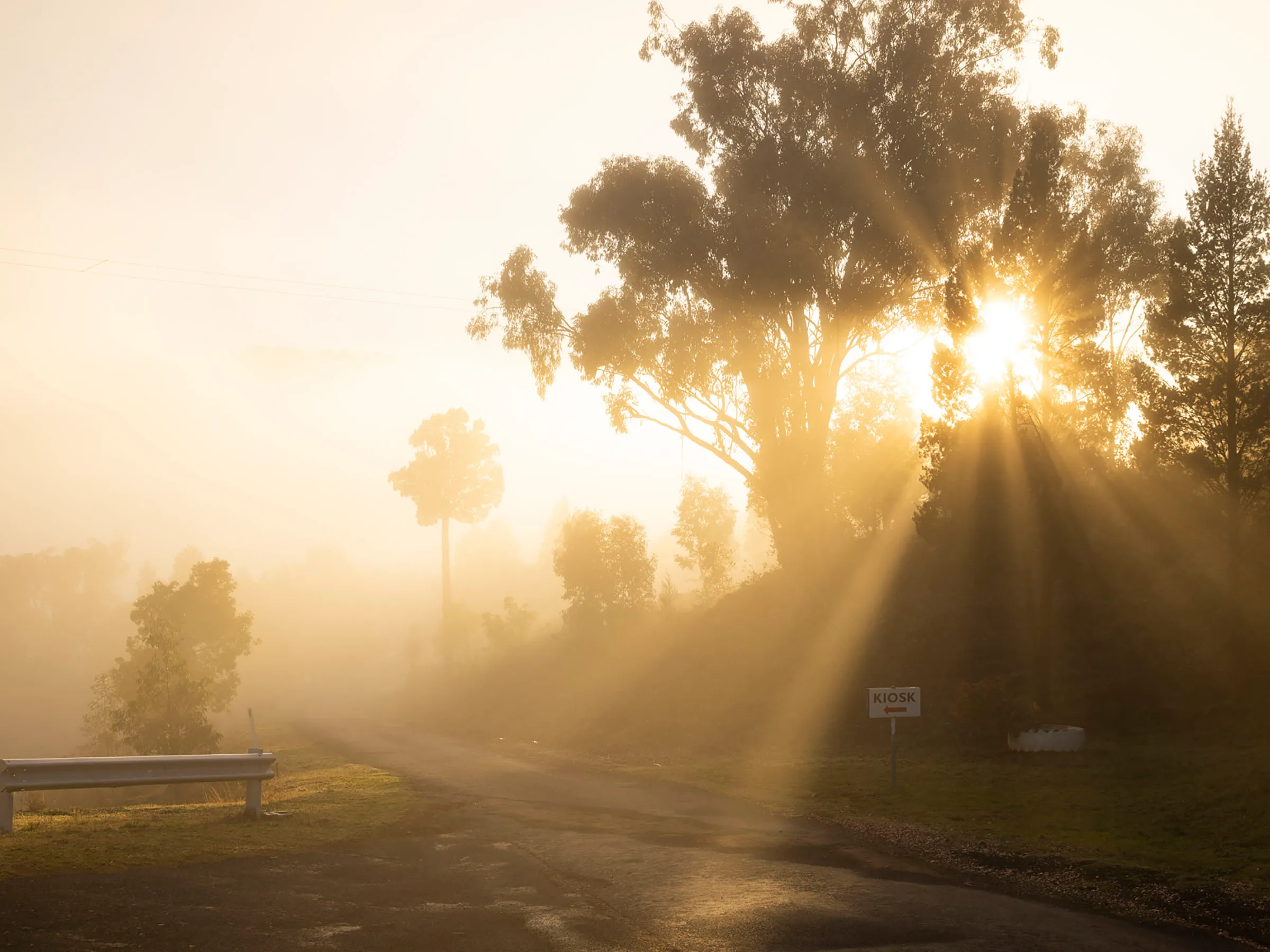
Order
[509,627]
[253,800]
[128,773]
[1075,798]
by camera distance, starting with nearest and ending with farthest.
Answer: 1. [128,773]
2. [253,800]
3. [1075,798]
4. [509,627]

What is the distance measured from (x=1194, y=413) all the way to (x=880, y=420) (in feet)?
83.4

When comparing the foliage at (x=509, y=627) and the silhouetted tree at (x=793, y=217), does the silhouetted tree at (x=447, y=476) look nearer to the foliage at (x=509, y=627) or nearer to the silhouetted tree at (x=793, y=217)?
the foliage at (x=509, y=627)

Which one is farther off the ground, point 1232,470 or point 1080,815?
point 1232,470

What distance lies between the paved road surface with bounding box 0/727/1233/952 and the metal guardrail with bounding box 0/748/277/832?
6.31 ft

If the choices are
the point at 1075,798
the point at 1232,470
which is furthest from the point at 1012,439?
the point at 1075,798

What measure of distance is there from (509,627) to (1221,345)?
4634 cm

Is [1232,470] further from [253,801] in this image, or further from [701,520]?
[701,520]

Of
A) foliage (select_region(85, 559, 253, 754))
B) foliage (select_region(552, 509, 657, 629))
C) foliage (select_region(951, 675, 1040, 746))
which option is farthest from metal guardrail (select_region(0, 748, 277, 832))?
foliage (select_region(552, 509, 657, 629))

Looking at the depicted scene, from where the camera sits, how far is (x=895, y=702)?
18.0 metres

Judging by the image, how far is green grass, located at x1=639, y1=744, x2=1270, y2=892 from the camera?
469 inches

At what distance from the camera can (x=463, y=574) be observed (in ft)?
486

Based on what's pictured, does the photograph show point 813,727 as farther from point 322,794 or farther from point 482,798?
point 322,794

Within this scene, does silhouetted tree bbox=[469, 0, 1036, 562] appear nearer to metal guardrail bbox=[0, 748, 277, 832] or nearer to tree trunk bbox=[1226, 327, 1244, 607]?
tree trunk bbox=[1226, 327, 1244, 607]

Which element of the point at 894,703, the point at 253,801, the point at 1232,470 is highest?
the point at 1232,470
